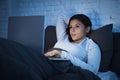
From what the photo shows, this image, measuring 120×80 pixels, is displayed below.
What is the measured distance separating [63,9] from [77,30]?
543 mm

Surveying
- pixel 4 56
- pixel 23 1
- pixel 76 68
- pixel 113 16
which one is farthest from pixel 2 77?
pixel 23 1

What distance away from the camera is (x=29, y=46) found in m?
1.45

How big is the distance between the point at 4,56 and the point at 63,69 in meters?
0.47

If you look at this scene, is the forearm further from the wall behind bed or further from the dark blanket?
the wall behind bed

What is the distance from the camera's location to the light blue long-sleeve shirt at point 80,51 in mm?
1784

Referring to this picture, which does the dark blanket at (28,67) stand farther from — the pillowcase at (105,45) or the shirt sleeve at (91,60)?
the pillowcase at (105,45)

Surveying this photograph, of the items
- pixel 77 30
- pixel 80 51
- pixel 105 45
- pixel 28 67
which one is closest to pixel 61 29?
pixel 77 30

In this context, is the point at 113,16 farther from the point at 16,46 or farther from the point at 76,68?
the point at 16,46

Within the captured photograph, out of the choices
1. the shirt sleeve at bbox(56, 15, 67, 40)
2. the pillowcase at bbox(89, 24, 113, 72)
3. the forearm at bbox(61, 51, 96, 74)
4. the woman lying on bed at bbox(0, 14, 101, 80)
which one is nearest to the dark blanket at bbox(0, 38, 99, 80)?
the woman lying on bed at bbox(0, 14, 101, 80)

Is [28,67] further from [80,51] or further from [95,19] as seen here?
[95,19]

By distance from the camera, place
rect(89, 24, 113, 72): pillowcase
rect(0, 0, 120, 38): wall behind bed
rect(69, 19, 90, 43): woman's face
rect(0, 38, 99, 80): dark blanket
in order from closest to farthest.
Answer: rect(0, 38, 99, 80): dark blanket
rect(89, 24, 113, 72): pillowcase
rect(69, 19, 90, 43): woman's face
rect(0, 0, 120, 38): wall behind bed

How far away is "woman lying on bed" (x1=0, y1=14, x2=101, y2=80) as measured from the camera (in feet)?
3.50

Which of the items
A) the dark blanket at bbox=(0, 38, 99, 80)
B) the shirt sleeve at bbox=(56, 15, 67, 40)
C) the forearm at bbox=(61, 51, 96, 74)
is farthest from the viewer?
the shirt sleeve at bbox=(56, 15, 67, 40)

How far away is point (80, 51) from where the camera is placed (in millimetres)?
1989
